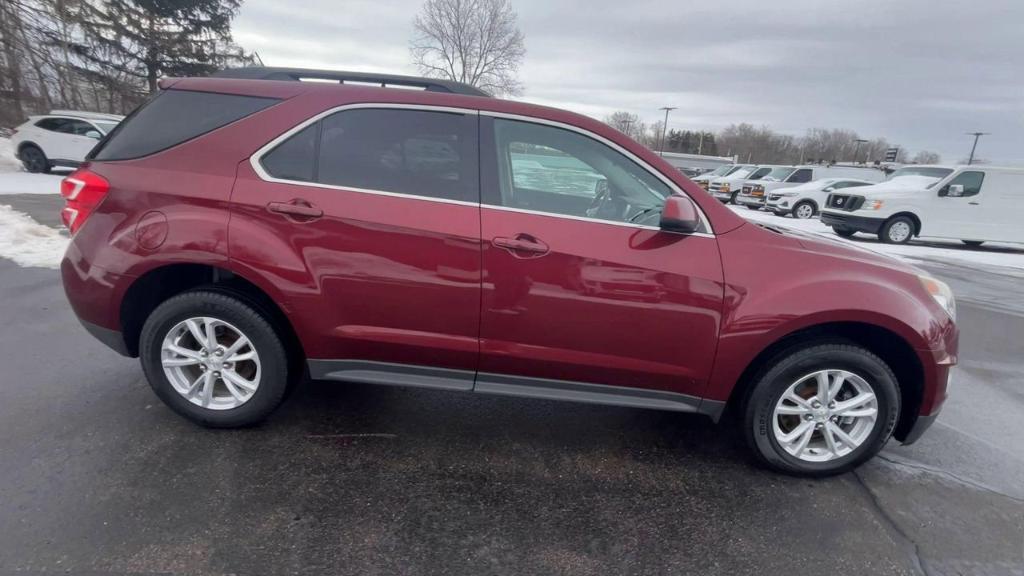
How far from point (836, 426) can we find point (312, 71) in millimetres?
3472

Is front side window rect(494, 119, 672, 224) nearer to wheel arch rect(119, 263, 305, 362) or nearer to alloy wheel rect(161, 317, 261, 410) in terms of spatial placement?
wheel arch rect(119, 263, 305, 362)

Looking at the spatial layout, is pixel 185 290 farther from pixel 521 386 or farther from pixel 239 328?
pixel 521 386

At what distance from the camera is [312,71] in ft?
10.2

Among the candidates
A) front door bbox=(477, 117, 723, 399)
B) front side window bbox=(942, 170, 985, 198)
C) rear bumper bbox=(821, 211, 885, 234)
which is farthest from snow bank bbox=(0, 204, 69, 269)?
front side window bbox=(942, 170, 985, 198)

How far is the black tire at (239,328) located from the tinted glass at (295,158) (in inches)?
27.7

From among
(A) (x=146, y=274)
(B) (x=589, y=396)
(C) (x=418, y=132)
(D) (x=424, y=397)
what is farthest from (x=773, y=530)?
(A) (x=146, y=274)

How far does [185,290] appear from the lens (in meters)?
2.91

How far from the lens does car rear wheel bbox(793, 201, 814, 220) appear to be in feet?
59.7

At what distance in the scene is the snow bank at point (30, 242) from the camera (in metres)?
6.23

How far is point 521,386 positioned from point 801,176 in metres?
22.9

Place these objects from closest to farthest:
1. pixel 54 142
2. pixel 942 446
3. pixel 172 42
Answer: pixel 942 446
pixel 54 142
pixel 172 42

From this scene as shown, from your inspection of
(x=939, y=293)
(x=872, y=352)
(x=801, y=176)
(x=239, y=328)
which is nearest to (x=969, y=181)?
(x=801, y=176)

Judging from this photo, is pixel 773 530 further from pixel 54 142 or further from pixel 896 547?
pixel 54 142

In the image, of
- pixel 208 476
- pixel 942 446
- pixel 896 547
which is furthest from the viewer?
pixel 942 446
